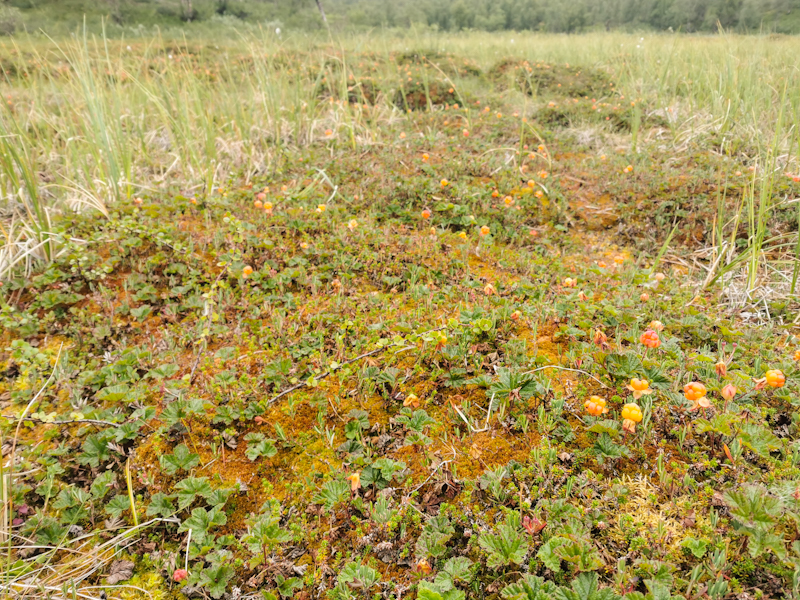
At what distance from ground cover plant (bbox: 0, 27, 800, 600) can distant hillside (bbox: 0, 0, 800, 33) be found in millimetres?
13883

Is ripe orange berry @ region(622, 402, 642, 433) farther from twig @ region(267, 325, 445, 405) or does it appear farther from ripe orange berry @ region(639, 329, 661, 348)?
twig @ region(267, 325, 445, 405)

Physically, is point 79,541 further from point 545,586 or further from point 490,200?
point 490,200

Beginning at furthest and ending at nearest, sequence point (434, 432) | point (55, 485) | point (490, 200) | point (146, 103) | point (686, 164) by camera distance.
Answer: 1. point (146, 103)
2. point (686, 164)
3. point (490, 200)
4. point (434, 432)
5. point (55, 485)

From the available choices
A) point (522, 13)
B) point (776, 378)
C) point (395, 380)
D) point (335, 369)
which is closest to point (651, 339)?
point (776, 378)

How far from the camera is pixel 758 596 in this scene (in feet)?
4.37

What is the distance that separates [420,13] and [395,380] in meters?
40.4

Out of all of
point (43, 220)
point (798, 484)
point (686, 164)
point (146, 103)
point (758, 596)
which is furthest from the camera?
point (146, 103)

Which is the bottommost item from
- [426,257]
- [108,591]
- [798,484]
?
[108,591]

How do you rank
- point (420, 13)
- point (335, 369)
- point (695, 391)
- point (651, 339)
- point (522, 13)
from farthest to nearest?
point (522, 13) → point (420, 13) → point (335, 369) → point (651, 339) → point (695, 391)

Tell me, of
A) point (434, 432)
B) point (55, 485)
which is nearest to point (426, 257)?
point (434, 432)

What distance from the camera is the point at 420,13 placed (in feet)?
114

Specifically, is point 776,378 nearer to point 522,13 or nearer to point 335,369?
point 335,369

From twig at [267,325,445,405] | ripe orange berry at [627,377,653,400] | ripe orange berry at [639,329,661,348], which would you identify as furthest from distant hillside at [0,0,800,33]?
twig at [267,325,445,405]

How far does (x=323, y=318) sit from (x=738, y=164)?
15.6 feet
